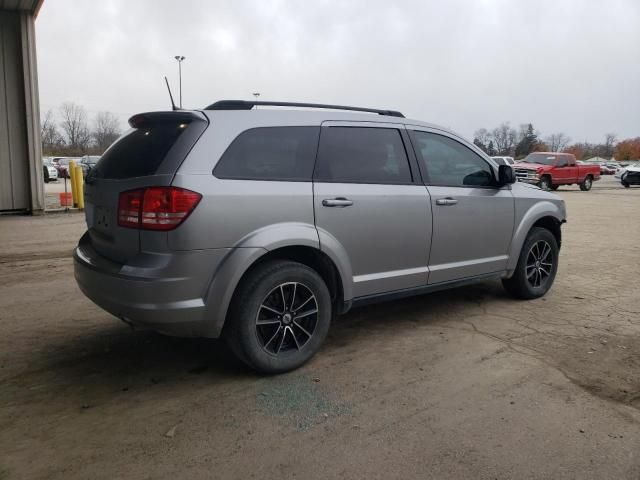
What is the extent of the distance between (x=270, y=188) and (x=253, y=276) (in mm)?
598

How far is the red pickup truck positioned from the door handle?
2155 centimetres

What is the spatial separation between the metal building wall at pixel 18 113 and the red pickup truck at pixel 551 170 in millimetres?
19266

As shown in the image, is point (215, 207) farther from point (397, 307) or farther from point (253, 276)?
point (397, 307)

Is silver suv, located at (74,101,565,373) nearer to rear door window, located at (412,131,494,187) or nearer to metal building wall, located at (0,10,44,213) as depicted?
rear door window, located at (412,131,494,187)

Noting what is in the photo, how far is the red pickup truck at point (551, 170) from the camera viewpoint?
2419cm

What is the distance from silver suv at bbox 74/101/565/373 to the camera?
3.22 meters

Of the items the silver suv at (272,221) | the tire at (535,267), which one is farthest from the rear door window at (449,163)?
the tire at (535,267)

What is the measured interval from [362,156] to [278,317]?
4.72 feet

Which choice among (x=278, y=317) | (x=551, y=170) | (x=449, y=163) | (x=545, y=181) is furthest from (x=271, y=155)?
(x=551, y=170)

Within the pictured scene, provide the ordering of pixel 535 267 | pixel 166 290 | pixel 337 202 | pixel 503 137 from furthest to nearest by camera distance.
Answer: pixel 503 137, pixel 535 267, pixel 337 202, pixel 166 290

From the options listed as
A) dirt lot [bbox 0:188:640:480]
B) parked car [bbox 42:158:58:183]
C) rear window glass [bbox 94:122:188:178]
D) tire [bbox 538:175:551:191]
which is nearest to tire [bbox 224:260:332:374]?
dirt lot [bbox 0:188:640:480]

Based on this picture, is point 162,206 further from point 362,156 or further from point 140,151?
point 362,156

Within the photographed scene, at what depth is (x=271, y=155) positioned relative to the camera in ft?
12.0

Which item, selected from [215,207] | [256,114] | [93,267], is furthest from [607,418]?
[93,267]
